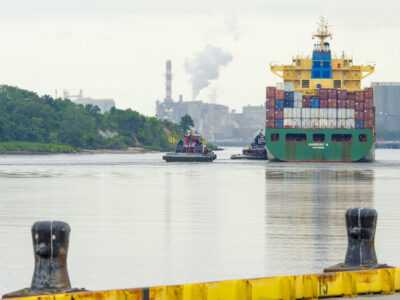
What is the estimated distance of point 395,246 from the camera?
22.1m

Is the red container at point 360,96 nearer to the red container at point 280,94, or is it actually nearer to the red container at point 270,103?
the red container at point 280,94

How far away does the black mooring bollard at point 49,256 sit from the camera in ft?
39.0

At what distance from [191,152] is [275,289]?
381 ft

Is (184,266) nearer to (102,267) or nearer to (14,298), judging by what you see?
(102,267)

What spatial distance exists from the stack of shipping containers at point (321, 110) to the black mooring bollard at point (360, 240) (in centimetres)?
10818

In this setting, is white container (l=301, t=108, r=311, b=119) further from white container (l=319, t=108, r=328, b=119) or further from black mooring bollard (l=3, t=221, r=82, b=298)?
black mooring bollard (l=3, t=221, r=82, b=298)

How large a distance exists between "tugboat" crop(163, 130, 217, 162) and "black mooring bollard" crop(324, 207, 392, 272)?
357 ft

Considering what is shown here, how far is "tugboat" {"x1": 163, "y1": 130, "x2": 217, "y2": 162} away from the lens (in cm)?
12438

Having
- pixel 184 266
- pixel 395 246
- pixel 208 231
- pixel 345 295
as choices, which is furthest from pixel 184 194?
pixel 345 295

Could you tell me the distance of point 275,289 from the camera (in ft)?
41.3

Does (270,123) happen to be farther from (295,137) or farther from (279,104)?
(295,137)

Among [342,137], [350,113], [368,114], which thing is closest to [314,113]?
[350,113]

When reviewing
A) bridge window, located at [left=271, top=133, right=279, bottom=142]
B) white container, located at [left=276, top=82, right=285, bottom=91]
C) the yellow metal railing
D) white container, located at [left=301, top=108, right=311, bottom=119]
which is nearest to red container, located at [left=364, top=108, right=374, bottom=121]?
white container, located at [left=301, top=108, right=311, bottom=119]

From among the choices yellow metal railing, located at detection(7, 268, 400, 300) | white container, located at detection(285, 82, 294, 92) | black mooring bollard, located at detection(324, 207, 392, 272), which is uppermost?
white container, located at detection(285, 82, 294, 92)
